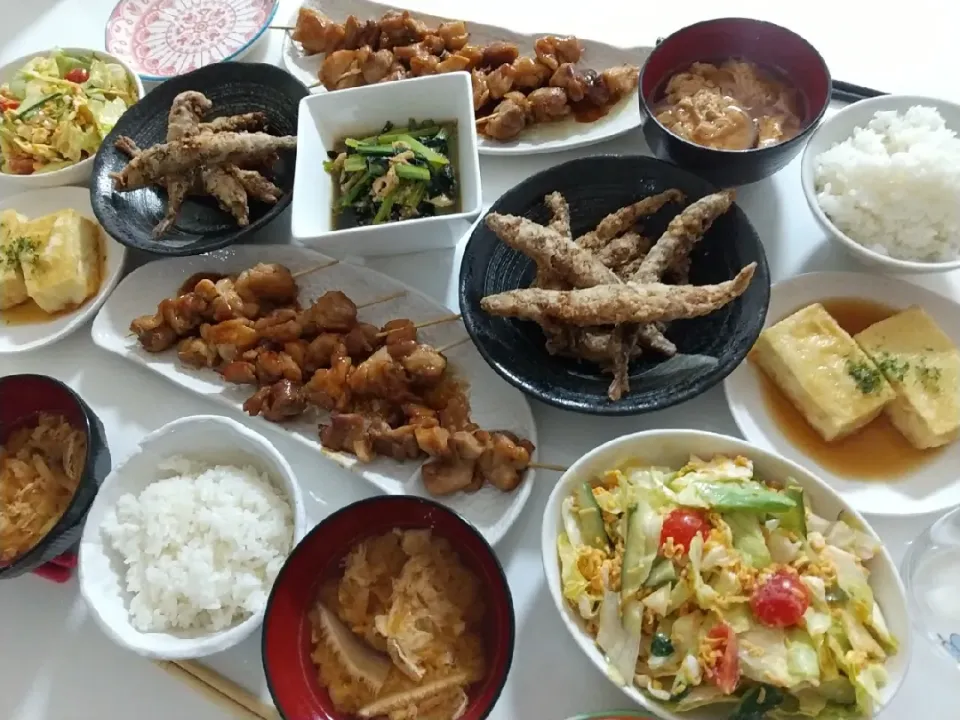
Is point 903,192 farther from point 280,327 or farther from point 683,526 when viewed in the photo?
point 280,327

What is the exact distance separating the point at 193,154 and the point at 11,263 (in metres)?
0.81

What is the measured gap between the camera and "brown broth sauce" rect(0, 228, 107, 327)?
2.65 m

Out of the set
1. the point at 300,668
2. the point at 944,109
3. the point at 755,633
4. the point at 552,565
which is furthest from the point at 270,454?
the point at 944,109

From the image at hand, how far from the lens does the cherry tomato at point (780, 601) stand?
162 cm

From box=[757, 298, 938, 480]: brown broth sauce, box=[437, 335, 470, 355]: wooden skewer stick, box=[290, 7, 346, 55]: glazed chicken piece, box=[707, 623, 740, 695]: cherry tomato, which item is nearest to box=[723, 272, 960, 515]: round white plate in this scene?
box=[757, 298, 938, 480]: brown broth sauce

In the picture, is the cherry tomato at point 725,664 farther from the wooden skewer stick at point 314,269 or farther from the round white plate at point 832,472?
the wooden skewer stick at point 314,269

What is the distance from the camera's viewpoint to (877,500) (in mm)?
1918

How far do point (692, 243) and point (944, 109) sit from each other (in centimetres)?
104

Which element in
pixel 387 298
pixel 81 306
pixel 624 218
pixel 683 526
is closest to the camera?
pixel 683 526

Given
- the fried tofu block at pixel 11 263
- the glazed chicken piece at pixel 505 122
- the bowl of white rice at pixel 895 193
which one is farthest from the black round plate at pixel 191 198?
the bowl of white rice at pixel 895 193

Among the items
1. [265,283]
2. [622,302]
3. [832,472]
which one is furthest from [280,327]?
[832,472]

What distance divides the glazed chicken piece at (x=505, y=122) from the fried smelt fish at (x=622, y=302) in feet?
2.93

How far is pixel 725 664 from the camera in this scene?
1.58 meters

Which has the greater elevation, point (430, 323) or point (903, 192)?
point (903, 192)
